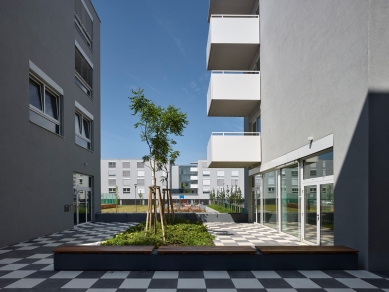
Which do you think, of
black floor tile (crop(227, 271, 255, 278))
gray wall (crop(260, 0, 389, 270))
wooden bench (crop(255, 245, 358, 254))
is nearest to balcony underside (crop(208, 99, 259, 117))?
gray wall (crop(260, 0, 389, 270))

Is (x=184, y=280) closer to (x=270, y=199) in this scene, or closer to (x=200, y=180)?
(x=270, y=199)

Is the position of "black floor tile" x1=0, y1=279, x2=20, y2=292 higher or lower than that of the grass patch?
lower

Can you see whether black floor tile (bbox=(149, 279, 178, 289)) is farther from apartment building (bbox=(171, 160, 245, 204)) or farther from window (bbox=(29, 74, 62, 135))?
apartment building (bbox=(171, 160, 245, 204))

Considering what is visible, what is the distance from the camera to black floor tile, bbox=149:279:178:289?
18.3ft

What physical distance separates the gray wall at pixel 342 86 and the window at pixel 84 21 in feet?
36.3

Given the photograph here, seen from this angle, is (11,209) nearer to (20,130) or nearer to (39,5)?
(20,130)

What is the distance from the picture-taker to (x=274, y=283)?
18.9 ft

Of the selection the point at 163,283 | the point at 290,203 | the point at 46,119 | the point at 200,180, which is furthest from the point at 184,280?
the point at 200,180

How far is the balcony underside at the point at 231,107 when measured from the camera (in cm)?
1544

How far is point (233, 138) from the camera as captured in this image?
1473 cm

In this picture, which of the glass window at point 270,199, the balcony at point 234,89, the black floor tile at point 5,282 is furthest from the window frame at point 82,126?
the black floor tile at point 5,282

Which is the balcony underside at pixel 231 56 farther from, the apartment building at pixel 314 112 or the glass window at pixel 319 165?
the glass window at pixel 319 165

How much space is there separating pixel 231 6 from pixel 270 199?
1062cm

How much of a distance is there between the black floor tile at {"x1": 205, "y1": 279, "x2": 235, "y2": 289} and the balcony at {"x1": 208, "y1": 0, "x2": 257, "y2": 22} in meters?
14.9
